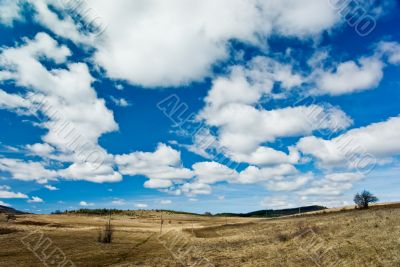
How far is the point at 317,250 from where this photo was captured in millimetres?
26062

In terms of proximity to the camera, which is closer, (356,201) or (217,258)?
(217,258)

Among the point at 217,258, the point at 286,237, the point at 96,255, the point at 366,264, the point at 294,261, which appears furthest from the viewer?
the point at 286,237

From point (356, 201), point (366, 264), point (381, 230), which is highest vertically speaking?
point (356, 201)

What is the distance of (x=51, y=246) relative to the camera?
35.2 meters

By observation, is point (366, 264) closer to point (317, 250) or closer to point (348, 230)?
point (317, 250)

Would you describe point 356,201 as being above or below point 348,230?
above

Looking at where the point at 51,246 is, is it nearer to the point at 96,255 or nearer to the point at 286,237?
the point at 96,255

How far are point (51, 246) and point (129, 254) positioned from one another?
27.6 ft

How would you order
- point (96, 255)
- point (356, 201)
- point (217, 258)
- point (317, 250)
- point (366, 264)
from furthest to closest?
1. point (356, 201)
2. point (96, 255)
3. point (217, 258)
4. point (317, 250)
5. point (366, 264)

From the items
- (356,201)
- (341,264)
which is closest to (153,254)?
(341,264)

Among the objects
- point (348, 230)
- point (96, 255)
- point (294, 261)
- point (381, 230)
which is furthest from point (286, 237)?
point (96, 255)

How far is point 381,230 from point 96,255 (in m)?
21.6

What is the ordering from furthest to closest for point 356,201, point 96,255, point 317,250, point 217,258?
1. point 356,201
2. point 96,255
3. point 217,258
4. point 317,250

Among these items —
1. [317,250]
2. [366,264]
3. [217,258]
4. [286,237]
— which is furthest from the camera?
[286,237]
